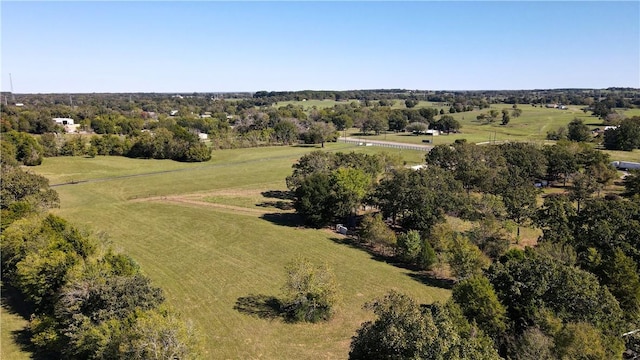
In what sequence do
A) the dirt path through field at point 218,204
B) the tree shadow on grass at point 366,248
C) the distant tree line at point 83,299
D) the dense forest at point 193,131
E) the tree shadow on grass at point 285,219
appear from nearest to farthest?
the distant tree line at point 83,299
the tree shadow on grass at point 366,248
the tree shadow on grass at point 285,219
the dirt path through field at point 218,204
the dense forest at point 193,131

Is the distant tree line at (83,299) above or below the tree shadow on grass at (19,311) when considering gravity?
above

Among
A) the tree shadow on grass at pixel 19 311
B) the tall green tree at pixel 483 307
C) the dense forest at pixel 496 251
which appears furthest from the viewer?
the tree shadow on grass at pixel 19 311

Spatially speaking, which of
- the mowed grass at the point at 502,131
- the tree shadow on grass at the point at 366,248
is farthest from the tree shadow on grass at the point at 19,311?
the mowed grass at the point at 502,131

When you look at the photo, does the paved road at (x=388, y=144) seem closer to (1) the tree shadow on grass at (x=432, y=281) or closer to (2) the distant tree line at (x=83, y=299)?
(1) the tree shadow on grass at (x=432, y=281)

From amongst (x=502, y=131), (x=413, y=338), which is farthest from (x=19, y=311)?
(x=502, y=131)

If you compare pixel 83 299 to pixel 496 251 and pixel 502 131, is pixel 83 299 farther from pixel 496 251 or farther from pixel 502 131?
pixel 502 131

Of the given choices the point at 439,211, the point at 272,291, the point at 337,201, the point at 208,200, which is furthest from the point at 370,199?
Result: the point at 208,200

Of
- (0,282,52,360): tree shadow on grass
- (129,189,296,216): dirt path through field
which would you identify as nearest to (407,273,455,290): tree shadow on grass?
(129,189,296,216): dirt path through field
